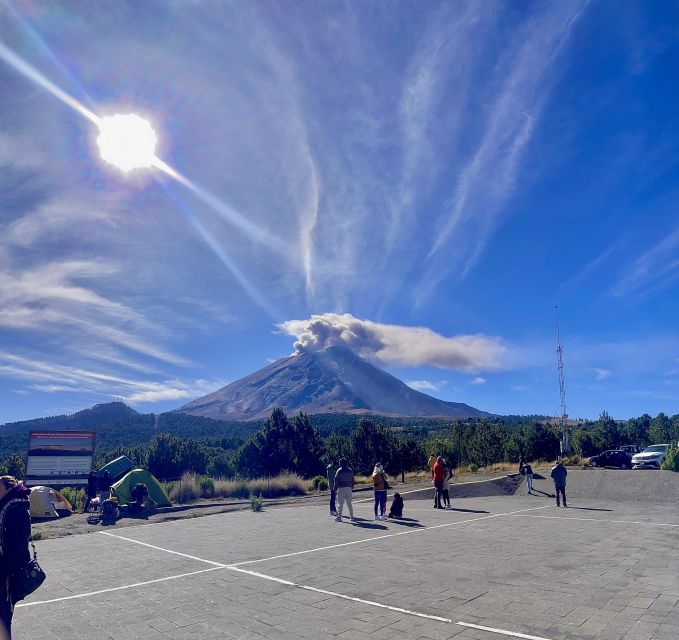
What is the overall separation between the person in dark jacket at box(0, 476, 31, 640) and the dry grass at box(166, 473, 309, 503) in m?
18.8

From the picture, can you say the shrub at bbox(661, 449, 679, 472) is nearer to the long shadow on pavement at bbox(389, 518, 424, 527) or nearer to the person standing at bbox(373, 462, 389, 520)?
the long shadow on pavement at bbox(389, 518, 424, 527)

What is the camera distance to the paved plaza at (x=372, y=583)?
17.8 ft

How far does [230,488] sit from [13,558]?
20.7 m

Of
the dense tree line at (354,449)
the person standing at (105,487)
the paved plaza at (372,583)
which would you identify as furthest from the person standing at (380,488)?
the dense tree line at (354,449)

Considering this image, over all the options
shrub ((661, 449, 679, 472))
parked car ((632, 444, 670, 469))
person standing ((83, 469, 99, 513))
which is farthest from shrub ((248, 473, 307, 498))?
parked car ((632, 444, 670, 469))

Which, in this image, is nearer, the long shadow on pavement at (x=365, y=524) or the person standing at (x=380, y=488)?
the long shadow on pavement at (x=365, y=524)

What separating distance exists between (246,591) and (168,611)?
3.79ft

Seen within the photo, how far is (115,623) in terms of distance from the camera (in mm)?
5805

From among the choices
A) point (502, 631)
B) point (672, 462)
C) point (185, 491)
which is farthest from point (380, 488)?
point (672, 462)

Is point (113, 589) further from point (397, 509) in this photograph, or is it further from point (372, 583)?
point (397, 509)

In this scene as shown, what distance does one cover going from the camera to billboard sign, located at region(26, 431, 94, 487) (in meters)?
21.1

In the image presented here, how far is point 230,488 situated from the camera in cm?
2391

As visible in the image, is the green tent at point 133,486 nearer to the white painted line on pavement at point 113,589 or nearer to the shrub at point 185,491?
the shrub at point 185,491

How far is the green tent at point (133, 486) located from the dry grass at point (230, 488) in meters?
1.98
